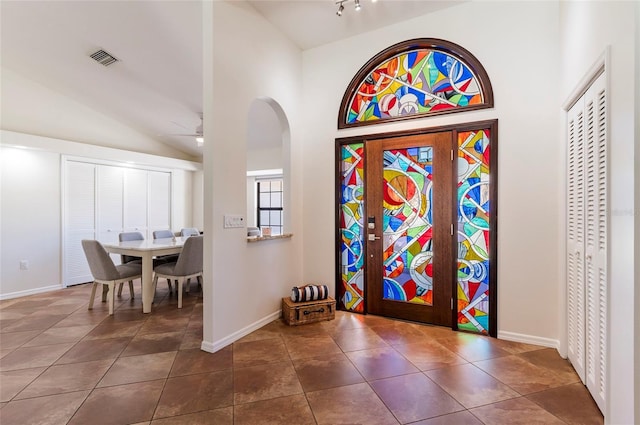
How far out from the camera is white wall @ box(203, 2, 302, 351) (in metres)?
2.52

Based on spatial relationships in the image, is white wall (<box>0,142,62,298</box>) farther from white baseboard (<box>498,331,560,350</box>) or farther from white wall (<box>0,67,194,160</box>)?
white baseboard (<box>498,331,560,350</box>)

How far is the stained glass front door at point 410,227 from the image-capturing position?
2.98 metres

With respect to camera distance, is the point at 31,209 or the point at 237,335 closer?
the point at 237,335

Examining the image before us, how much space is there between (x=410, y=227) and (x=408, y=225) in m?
0.03

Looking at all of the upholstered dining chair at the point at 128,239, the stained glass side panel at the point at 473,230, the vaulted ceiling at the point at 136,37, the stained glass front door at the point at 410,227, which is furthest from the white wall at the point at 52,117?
the stained glass side panel at the point at 473,230

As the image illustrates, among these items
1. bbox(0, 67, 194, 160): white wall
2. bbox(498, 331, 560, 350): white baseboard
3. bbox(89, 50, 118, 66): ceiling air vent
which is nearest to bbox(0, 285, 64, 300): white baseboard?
bbox(0, 67, 194, 160): white wall

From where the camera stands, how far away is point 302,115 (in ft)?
12.2

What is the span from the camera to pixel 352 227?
A: 3475mm

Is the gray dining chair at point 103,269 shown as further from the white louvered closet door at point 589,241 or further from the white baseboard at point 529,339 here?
the white louvered closet door at point 589,241

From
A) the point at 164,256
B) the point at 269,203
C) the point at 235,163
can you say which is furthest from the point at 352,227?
the point at 269,203

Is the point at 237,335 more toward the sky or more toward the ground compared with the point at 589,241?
more toward the ground

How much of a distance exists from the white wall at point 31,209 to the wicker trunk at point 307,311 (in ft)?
13.2

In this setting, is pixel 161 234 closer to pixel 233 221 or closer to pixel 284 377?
pixel 233 221

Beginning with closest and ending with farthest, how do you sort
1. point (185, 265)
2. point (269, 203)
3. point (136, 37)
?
point (136, 37), point (185, 265), point (269, 203)
